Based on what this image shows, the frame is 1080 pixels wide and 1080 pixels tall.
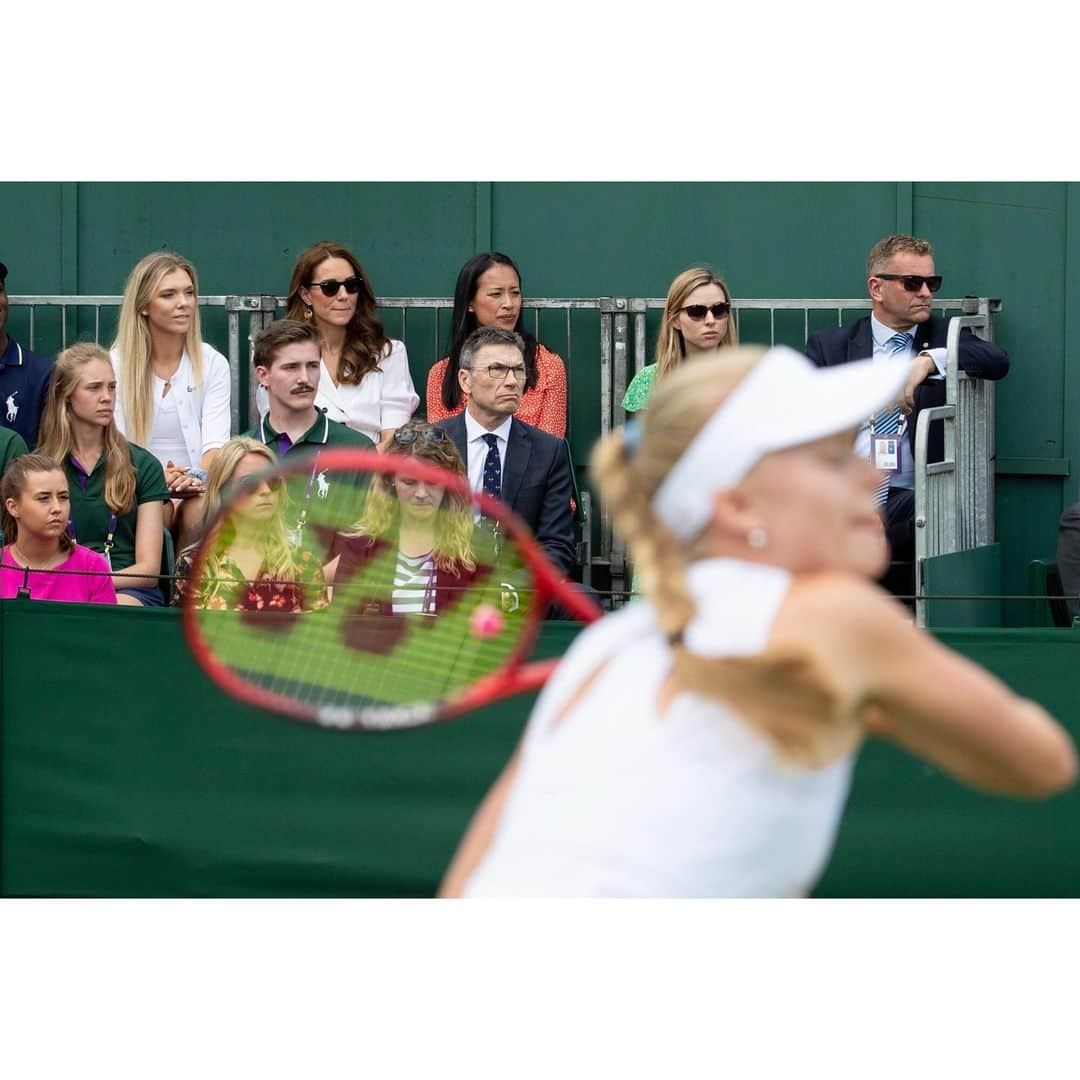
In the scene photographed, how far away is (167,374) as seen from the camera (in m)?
7.58

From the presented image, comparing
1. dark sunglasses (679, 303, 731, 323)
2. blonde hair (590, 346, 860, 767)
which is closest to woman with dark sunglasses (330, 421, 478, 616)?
dark sunglasses (679, 303, 731, 323)

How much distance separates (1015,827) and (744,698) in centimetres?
374

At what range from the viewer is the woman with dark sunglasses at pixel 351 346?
7.62 m

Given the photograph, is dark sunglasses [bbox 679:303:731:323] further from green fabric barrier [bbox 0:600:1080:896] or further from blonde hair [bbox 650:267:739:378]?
green fabric barrier [bbox 0:600:1080:896]

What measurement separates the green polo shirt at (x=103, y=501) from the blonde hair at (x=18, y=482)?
29cm

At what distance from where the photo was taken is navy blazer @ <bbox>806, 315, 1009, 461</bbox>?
297 inches

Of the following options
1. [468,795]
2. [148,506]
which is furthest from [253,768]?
[148,506]

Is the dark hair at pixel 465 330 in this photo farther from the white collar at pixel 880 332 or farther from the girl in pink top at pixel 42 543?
the girl in pink top at pixel 42 543

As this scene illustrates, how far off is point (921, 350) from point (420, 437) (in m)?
2.43

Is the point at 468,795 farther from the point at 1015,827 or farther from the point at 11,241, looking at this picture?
the point at 11,241

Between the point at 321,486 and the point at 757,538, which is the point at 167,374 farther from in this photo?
the point at 757,538

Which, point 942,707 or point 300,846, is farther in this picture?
point 300,846

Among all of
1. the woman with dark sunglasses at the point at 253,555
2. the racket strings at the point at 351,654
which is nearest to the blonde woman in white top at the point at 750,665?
the racket strings at the point at 351,654

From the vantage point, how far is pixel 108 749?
20.9ft
